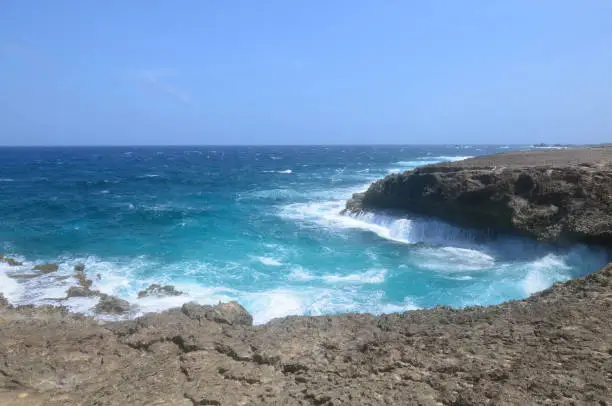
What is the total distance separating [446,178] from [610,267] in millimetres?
14167

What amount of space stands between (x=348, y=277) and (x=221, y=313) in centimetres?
787

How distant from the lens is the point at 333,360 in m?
4.93

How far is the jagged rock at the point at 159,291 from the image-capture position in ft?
43.0

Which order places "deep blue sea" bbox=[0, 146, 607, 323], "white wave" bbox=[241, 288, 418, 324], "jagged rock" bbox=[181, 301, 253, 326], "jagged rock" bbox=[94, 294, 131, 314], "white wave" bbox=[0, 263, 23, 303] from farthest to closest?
1. "deep blue sea" bbox=[0, 146, 607, 323]
2. "white wave" bbox=[0, 263, 23, 303]
3. "white wave" bbox=[241, 288, 418, 324]
4. "jagged rock" bbox=[94, 294, 131, 314]
5. "jagged rock" bbox=[181, 301, 253, 326]

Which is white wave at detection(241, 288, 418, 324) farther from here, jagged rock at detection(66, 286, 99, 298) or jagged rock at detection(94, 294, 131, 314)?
jagged rock at detection(66, 286, 99, 298)

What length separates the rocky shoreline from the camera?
4.16 metres

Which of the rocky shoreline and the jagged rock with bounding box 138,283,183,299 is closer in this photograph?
the rocky shoreline

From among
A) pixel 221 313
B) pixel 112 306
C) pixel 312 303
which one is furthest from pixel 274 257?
pixel 221 313

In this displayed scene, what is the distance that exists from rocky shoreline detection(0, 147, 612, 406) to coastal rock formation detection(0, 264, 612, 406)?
0.05 feet

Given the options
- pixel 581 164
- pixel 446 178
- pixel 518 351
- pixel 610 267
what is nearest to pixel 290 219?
pixel 446 178

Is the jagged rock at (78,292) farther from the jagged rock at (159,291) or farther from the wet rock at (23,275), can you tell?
the wet rock at (23,275)

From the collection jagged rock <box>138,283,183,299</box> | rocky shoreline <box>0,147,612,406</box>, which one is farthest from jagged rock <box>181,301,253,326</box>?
jagged rock <box>138,283,183,299</box>

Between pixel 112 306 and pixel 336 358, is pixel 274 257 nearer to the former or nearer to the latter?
pixel 112 306

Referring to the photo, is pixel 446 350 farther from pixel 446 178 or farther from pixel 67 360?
pixel 446 178
